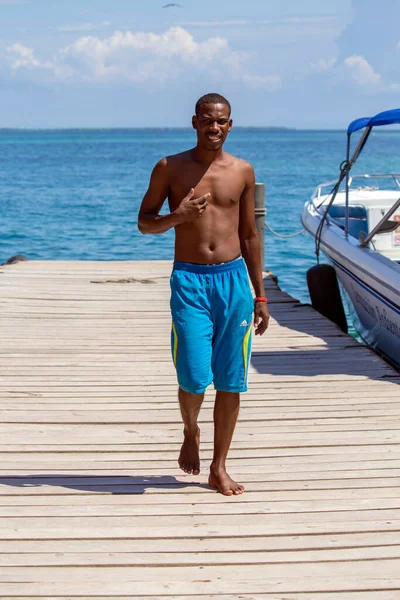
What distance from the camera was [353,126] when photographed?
8820mm

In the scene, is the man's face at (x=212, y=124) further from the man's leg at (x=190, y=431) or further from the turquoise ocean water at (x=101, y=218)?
the turquoise ocean water at (x=101, y=218)

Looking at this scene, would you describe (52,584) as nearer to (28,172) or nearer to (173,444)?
(173,444)

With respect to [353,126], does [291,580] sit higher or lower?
lower

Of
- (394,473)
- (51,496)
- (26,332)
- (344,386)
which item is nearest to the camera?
(51,496)

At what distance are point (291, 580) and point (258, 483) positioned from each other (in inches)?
38.5

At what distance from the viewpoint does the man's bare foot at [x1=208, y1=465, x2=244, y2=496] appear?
13.2 feet

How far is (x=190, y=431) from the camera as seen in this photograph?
4133 millimetres

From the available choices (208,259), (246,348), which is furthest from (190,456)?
(208,259)

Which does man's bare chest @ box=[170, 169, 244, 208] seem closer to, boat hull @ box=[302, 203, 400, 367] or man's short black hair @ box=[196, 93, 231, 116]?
man's short black hair @ box=[196, 93, 231, 116]

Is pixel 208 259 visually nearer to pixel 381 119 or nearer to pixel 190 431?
pixel 190 431

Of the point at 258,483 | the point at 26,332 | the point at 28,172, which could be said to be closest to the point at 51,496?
the point at 258,483

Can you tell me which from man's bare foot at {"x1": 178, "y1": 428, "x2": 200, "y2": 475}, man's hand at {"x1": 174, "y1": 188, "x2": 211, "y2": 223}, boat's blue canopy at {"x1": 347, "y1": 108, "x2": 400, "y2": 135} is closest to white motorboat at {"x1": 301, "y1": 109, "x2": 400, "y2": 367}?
boat's blue canopy at {"x1": 347, "y1": 108, "x2": 400, "y2": 135}

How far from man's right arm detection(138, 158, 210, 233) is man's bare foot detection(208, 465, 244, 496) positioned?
1.15 m

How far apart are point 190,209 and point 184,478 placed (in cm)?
140
